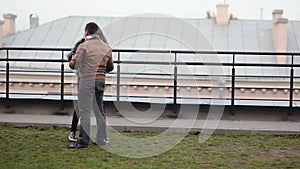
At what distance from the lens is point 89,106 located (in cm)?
737

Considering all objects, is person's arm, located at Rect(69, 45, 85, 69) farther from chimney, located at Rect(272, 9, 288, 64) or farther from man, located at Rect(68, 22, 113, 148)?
chimney, located at Rect(272, 9, 288, 64)

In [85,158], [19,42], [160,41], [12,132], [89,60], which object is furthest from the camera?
[19,42]

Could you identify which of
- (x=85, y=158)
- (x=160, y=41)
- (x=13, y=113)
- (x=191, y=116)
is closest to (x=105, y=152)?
(x=85, y=158)

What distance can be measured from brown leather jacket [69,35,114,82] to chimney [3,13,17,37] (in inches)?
1291

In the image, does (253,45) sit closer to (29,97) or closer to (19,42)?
(19,42)

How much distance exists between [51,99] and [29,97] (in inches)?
19.7

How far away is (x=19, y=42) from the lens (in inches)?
1363

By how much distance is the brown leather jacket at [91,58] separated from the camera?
282 inches

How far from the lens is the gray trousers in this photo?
24.0 feet

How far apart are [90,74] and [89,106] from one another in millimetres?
462

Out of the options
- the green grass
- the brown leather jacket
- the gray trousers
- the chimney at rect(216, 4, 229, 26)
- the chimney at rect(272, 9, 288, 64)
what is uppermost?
the chimney at rect(216, 4, 229, 26)

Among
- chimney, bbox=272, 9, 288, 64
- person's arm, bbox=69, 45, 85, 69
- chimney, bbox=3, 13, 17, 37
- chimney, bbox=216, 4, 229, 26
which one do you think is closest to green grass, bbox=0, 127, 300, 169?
person's arm, bbox=69, 45, 85, 69

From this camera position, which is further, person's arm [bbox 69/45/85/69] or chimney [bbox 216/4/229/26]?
chimney [bbox 216/4/229/26]

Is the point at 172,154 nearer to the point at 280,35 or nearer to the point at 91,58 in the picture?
the point at 91,58
